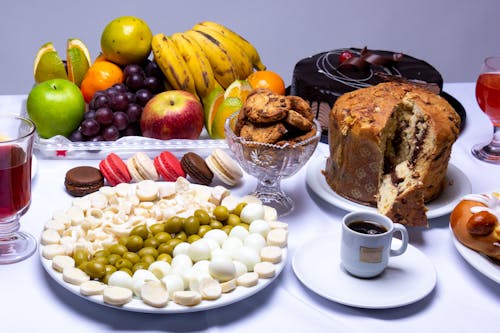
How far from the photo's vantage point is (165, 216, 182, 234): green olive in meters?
1.27

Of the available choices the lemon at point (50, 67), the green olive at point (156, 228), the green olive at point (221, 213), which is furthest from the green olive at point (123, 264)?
the lemon at point (50, 67)

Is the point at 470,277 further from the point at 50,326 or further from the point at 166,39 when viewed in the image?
the point at 166,39

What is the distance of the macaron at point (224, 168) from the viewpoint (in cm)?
153

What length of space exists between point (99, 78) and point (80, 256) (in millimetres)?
814

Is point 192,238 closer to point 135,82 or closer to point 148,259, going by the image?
point 148,259

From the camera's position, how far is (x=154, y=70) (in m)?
1.91

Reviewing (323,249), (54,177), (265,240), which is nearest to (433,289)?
(323,249)

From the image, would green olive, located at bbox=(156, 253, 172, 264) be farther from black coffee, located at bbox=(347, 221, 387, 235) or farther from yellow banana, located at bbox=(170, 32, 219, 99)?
yellow banana, located at bbox=(170, 32, 219, 99)

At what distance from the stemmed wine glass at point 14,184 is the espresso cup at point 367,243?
581 millimetres

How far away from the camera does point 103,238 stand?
4.11 feet

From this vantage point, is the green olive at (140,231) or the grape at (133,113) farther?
the grape at (133,113)

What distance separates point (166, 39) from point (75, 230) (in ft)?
2.72

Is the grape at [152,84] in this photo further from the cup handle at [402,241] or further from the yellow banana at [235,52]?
the cup handle at [402,241]

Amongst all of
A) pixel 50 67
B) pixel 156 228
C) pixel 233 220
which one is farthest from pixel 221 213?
pixel 50 67
